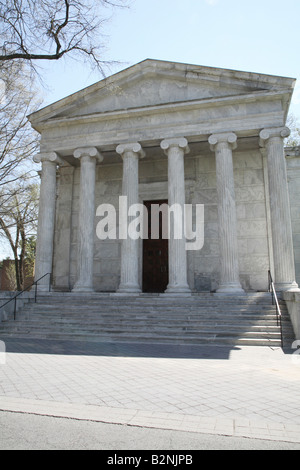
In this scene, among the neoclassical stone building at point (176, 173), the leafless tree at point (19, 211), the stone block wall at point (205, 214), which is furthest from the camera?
the leafless tree at point (19, 211)

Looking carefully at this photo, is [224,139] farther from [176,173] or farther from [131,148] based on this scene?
[131,148]

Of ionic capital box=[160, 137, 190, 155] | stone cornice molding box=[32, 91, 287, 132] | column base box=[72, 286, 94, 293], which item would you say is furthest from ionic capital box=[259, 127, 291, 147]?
column base box=[72, 286, 94, 293]

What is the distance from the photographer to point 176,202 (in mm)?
14617

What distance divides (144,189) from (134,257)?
4.78m

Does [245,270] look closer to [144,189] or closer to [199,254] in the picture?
[199,254]

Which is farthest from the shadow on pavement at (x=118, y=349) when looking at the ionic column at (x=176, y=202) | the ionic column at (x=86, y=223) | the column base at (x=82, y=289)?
the ionic column at (x=86, y=223)

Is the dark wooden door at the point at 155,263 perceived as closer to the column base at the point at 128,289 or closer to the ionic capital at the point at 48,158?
the column base at the point at 128,289

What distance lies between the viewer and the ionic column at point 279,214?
43.4ft

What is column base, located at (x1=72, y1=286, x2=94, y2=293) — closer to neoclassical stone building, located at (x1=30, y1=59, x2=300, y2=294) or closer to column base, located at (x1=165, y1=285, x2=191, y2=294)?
neoclassical stone building, located at (x1=30, y1=59, x2=300, y2=294)

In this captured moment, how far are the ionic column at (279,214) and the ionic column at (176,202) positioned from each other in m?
3.45

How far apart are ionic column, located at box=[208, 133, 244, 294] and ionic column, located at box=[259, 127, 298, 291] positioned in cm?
145

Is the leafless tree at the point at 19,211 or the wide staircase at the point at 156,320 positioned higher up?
the leafless tree at the point at 19,211

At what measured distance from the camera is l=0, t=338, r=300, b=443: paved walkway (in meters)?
3.93
